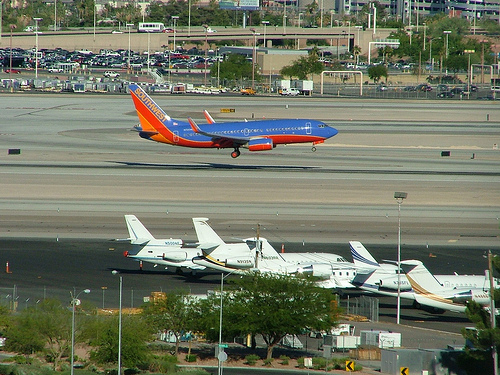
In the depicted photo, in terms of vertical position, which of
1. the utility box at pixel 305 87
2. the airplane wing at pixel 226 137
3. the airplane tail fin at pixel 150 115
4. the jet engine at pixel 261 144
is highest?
the utility box at pixel 305 87

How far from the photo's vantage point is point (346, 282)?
152 ft

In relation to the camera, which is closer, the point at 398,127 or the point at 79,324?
the point at 79,324

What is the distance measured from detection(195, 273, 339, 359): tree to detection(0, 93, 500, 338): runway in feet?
23.8

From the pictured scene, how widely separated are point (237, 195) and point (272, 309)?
1319 inches

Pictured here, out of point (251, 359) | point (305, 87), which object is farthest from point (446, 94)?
point (251, 359)

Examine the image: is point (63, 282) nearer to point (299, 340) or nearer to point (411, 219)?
point (299, 340)

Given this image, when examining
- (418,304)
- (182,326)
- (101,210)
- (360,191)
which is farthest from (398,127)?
(182,326)

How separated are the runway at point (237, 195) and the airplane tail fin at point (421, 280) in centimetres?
649

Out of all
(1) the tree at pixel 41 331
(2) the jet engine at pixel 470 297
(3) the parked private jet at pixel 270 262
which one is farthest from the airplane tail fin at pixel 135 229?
(2) the jet engine at pixel 470 297

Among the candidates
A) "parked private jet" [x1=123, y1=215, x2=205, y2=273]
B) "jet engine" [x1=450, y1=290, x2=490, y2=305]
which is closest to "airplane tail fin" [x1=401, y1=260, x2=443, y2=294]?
"jet engine" [x1=450, y1=290, x2=490, y2=305]

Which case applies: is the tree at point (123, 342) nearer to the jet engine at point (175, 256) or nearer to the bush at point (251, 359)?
the bush at point (251, 359)

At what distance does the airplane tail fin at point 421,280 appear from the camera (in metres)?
43.5

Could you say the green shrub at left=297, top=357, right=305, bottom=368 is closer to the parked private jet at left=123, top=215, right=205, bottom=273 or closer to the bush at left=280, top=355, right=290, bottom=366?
the bush at left=280, top=355, right=290, bottom=366

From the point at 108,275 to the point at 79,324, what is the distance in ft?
36.2
